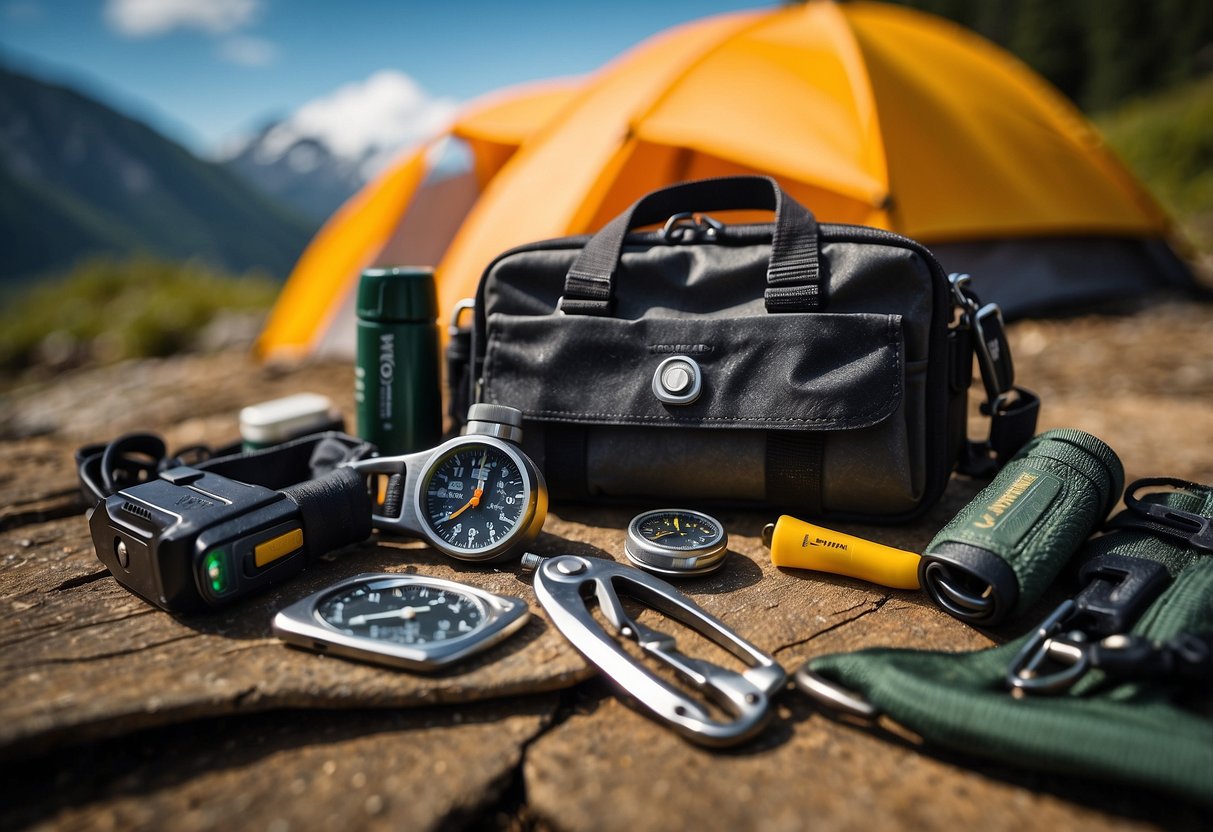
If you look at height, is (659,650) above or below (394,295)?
below

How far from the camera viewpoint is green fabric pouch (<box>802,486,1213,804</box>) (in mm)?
1155

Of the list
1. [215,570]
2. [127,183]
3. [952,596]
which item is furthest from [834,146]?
[127,183]

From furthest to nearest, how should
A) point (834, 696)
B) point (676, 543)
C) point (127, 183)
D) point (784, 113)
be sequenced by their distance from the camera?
point (127, 183)
point (784, 113)
point (676, 543)
point (834, 696)

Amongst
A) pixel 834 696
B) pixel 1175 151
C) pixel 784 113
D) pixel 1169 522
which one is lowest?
pixel 834 696

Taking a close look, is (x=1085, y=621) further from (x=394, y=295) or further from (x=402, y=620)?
(x=394, y=295)

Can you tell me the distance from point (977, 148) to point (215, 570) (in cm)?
462

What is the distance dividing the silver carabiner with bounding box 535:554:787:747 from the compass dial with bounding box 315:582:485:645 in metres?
0.18

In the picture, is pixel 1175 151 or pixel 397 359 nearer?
pixel 397 359

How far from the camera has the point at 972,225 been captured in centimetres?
445

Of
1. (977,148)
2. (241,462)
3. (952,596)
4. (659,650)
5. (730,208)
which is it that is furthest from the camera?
(977,148)

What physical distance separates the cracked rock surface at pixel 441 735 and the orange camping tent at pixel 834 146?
2.38 meters

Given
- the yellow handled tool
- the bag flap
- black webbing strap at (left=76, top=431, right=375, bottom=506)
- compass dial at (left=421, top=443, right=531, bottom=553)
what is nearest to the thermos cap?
the bag flap

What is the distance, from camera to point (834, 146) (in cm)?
394

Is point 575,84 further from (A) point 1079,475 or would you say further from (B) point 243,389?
(A) point 1079,475
